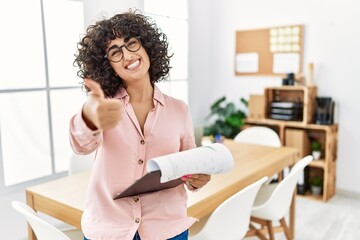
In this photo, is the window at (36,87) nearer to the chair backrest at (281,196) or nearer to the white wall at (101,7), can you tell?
the white wall at (101,7)

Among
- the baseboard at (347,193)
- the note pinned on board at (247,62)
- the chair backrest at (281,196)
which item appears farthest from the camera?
the note pinned on board at (247,62)

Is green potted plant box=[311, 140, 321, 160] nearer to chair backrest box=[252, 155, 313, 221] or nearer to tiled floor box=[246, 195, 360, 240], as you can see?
tiled floor box=[246, 195, 360, 240]

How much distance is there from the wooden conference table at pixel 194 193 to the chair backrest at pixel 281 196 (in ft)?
0.57

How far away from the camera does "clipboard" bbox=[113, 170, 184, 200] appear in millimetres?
859

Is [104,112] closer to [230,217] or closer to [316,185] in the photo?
[230,217]

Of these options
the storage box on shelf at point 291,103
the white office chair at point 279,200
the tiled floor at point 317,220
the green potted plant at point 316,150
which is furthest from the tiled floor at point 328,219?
the storage box on shelf at point 291,103

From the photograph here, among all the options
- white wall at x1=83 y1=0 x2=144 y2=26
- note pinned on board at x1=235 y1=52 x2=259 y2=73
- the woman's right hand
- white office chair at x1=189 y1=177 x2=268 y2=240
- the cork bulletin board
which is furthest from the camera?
note pinned on board at x1=235 y1=52 x2=259 y2=73

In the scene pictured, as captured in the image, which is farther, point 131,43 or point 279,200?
point 279,200

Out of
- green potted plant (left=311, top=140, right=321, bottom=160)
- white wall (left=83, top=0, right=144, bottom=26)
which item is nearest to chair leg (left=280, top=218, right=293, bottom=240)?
green potted plant (left=311, top=140, right=321, bottom=160)

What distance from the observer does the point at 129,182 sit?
3.18 ft

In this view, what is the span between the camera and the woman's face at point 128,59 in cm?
98

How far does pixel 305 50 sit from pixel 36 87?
2.76 m

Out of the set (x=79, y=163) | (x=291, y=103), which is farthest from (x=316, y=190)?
(x=79, y=163)

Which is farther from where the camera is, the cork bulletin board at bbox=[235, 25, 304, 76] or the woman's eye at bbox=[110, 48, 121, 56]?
the cork bulletin board at bbox=[235, 25, 304, 76]
